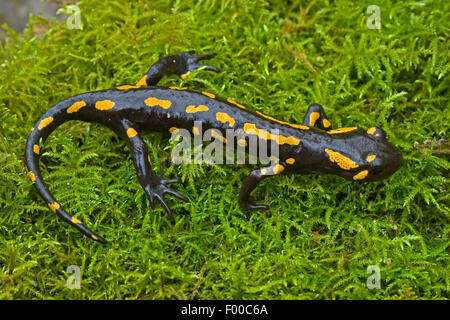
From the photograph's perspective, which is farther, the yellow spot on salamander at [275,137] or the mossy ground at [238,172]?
the yellow spot on salamander at [275,137]

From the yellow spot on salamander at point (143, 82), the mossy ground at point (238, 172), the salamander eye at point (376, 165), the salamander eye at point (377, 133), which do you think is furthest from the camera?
the yellow spot on salamander at point (143, 82)

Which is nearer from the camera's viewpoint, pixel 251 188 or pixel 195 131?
pixel 251 188

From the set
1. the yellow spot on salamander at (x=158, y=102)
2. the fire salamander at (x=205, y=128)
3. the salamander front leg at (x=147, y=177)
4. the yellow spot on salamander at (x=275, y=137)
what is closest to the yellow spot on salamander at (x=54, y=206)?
the fire salamander at (x=205, y=128)

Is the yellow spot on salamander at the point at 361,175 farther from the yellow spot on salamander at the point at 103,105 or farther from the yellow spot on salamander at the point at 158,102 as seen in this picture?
the yellow spot on salamander at the point at 103,105

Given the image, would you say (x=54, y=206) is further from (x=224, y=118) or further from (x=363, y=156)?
(x=363, y=156)

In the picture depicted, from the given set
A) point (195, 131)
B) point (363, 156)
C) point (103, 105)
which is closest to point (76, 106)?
point (103, 105)
